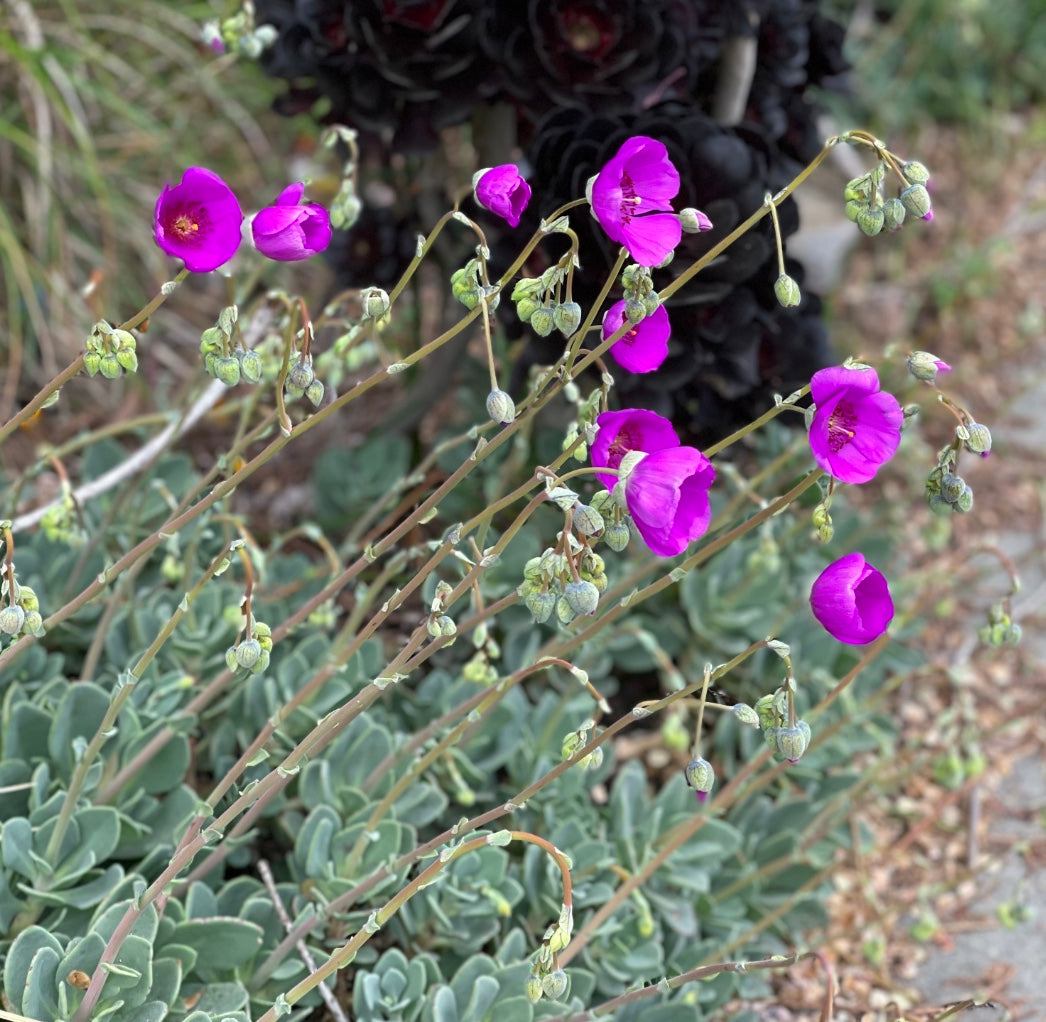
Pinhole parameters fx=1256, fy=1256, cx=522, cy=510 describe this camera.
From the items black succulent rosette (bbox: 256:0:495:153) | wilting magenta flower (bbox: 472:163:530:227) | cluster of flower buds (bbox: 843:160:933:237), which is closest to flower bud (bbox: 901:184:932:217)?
cluster of flower buds (bbox: 843:160:933:237)

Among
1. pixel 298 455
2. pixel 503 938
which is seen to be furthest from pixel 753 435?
pixel 503 938

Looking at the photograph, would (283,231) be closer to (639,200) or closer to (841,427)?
(639,200)

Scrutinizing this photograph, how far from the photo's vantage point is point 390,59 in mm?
2008

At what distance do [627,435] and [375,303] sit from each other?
275 mm

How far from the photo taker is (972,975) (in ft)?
6.79

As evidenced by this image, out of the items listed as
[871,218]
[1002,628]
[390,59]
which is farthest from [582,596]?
[390,59]

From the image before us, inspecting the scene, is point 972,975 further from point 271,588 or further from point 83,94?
point 83,94

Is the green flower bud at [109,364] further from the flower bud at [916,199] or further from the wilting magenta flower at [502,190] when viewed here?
the flower bud at [916,199]

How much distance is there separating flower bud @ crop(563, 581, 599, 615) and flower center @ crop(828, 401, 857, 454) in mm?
279

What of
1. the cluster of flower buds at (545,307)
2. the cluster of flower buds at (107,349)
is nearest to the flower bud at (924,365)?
the cluster of flower buds at (545,307)

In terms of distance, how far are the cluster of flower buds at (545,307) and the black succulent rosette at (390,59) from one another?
0.99 m

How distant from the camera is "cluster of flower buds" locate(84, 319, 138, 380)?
44.4 inches

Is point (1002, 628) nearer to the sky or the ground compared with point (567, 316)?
nearer to the ground

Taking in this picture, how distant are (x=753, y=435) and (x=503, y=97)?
2.98 ft
